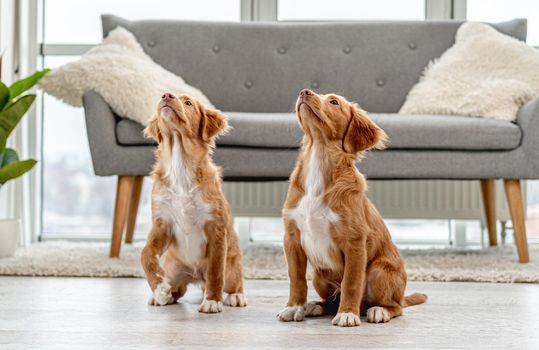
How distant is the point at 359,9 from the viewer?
4602mm

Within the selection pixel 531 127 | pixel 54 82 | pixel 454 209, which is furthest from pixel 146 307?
pixel 454 209

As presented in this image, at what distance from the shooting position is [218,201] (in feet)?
6.88

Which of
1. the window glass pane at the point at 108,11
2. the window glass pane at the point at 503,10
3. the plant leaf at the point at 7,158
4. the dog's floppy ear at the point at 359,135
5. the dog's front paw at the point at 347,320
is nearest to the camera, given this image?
the dog's front paw at the point at 347,320

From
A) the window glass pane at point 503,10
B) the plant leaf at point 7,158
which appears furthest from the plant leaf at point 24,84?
the window glass pane at point 503,10

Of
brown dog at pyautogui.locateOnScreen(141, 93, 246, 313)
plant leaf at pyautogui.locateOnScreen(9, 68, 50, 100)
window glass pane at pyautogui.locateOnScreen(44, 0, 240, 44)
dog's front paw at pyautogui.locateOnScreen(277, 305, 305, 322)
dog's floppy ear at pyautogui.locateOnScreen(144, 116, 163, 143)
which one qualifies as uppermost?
window glass pane at pyautogui.locateOnScreen(44, 0, 240, 44)

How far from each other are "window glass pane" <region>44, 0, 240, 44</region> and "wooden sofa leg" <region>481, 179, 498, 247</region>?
1.85m

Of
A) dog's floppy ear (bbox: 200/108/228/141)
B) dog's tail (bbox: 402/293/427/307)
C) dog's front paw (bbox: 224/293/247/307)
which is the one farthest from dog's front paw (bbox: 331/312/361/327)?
dog's floppy ear (bbox: 200/108/228/141)

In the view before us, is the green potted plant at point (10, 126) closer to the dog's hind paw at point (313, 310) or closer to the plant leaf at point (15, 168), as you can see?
the plant leaf at point (15, 168)

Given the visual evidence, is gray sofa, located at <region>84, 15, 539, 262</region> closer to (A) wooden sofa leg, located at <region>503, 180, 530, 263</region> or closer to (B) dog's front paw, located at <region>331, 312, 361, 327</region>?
(A) wooden sofa leg, located at <region>503, 180, 530, 263</region>

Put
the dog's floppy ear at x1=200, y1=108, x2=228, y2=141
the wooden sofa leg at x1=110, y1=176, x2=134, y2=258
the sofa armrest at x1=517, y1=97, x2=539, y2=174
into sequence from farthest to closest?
the wooden sofa leg at x1=110, y1=176, x2=134, y2=258 < the sofa armrest at x1=517, y1=97, x2=539, y2=174 < the dog's floppy ear at x1=200, y1=108, x2=228, y2=141

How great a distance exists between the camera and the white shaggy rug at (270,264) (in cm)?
276

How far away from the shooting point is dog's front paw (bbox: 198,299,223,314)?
6.48 ft

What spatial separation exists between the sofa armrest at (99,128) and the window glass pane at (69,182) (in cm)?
149

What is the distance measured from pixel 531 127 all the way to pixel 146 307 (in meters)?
1.88
